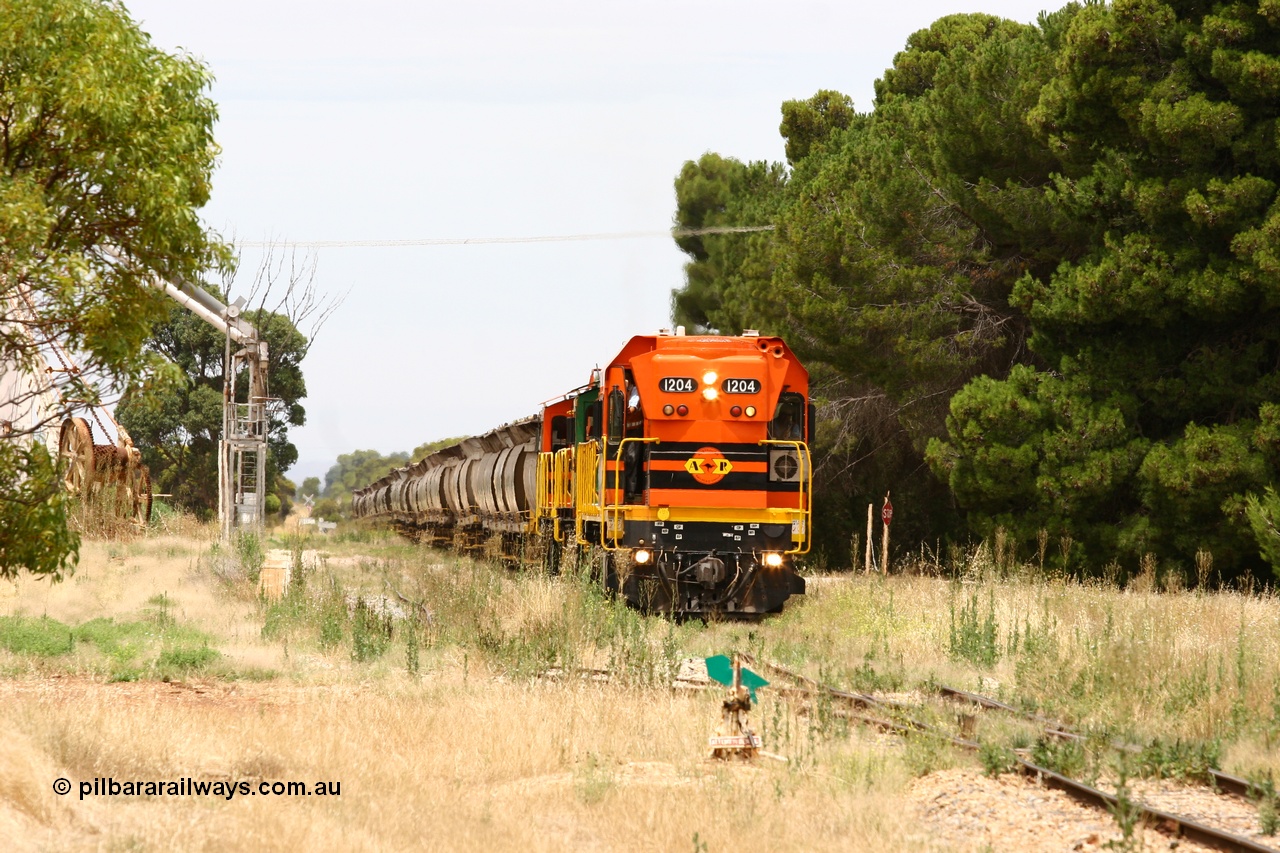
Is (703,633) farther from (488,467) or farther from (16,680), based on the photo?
(488,467)

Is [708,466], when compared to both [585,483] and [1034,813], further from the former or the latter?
[1034,813]

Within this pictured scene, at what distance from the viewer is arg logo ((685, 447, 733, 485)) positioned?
16.9 meters

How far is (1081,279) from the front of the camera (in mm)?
22766

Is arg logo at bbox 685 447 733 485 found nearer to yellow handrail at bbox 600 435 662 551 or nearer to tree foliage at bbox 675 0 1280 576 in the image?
yellow handrail at bbox 600 435 662 551

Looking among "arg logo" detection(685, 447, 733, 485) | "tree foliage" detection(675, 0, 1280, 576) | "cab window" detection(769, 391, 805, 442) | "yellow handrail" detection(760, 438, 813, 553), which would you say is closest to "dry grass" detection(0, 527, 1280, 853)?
"yellow handrail" detection(760, 438, 813, 553)

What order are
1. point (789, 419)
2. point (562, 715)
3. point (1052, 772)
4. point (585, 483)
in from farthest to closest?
point (585, 483), point (789, 419), point (562, 715), point (1052, 772)

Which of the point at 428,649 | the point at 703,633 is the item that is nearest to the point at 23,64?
the point at 428,649

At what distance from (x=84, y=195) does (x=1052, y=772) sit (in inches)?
279

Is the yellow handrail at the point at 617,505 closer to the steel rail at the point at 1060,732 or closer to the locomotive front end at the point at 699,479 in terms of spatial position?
the locomotive front end at the point at 699,479

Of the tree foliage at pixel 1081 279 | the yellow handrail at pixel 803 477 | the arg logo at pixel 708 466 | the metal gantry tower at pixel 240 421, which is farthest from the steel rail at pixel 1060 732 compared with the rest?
the metal gantry tower at pixel 240 421

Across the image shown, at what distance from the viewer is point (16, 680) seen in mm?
12477

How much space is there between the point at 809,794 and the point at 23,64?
636cm

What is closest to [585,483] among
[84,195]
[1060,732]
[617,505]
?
[617,505]

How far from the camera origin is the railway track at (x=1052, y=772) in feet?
23.5
